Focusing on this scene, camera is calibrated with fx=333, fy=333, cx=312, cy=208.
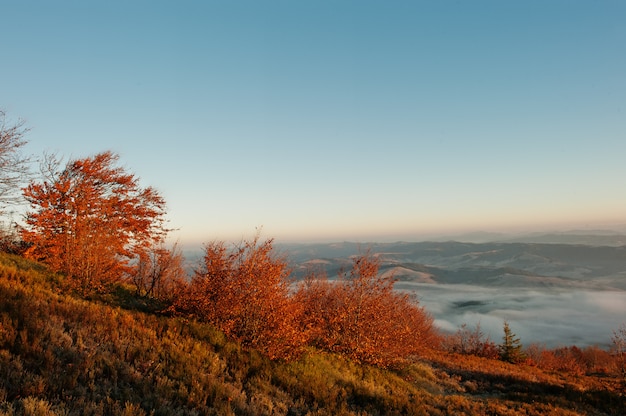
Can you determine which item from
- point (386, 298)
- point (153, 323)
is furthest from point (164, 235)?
point (386, 298)

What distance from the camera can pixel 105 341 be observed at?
32.0ft

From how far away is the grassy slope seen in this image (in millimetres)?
7227

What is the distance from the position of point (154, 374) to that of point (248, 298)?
5432 mm

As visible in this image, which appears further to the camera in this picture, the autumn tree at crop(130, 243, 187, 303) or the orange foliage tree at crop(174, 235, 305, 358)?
the autumn tree at crop(130, 243, 187, 303)

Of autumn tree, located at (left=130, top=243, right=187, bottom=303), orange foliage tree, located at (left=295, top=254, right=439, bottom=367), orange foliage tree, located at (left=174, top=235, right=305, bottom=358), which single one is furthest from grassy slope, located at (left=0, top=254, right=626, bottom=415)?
autumn tree, located at (left=130, top=243, right=187, bottom=303)

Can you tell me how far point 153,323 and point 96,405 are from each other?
5.88 metres

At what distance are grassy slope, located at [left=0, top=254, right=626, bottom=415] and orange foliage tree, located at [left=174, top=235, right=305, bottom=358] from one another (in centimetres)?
84

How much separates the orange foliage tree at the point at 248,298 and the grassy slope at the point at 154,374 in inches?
33.0

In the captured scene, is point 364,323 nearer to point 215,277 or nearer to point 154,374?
point 215,277

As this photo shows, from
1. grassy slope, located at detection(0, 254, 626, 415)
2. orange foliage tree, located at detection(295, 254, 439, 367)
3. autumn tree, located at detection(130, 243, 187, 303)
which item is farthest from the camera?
autumn tree, located at detection(130, 243, 187, 303)

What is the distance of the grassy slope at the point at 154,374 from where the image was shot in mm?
7227

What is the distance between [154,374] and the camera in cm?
897

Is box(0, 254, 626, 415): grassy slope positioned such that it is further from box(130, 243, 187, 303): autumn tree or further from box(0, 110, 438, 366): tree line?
box(130, 243, 187, 303): autumn tree

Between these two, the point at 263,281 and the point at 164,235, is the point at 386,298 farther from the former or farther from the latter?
the point at 164,235
